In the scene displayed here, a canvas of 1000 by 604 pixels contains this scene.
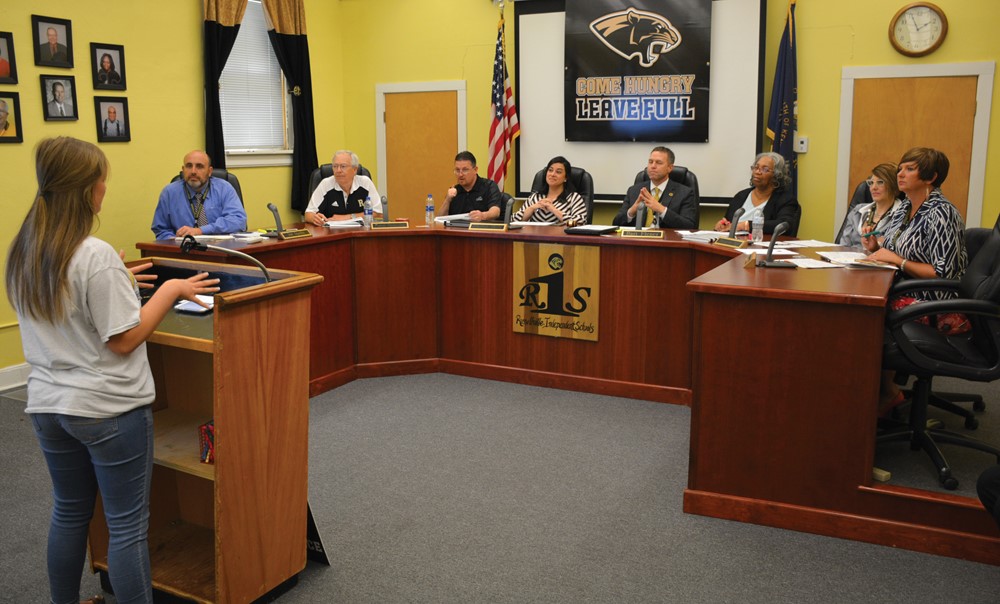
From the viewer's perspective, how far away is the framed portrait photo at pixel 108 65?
17.2 feet

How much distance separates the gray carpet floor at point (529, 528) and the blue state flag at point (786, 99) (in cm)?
252

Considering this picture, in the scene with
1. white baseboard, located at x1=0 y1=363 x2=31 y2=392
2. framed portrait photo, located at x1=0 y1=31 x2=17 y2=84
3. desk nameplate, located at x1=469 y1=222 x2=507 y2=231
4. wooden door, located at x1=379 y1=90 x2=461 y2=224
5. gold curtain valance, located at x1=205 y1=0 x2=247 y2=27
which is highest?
gold curtain valance, located at x1=205 y1=0 x2=247 y2=27

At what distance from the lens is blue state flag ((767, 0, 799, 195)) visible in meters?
5.79

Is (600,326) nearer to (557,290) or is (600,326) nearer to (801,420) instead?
(557,290)

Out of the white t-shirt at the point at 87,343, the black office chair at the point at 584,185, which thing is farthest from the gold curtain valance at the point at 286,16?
the white t-shirt at the point at 87,343

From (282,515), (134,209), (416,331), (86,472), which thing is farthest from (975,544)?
(134,209)

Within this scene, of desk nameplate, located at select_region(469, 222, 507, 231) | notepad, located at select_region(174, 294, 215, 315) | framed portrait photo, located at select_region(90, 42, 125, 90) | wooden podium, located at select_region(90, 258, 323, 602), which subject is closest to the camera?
wooden podium, located at select_region(90, 258, 323, 602)

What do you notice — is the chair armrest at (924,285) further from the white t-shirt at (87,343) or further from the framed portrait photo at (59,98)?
the framed portrait photo at (59,98)

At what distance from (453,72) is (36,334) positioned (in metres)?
5.72

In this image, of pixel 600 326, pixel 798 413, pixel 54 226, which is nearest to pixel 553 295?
pixel 600 326

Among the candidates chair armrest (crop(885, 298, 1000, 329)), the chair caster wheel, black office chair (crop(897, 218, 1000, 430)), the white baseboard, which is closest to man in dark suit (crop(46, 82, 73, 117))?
the white baseboard

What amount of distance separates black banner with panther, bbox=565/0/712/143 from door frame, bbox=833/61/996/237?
3.17 ft

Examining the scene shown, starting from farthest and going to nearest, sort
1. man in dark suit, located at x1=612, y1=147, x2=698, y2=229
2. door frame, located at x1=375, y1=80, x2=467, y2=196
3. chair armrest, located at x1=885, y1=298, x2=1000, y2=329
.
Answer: door frame, located at x1=375, y1=80, x2=467, y2=196
man in dark suit, located at x1=612, y1=147, x2=698, y2=229
chair armrest, located at x1=885, y1=298, x2=1000, y2=329

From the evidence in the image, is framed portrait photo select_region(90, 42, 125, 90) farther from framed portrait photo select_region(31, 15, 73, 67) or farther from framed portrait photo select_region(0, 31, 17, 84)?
framed portrait photo select_region(0, 31, 17, 84)
